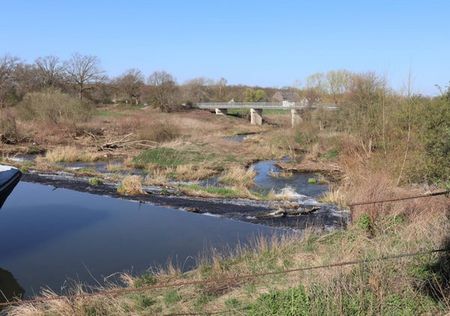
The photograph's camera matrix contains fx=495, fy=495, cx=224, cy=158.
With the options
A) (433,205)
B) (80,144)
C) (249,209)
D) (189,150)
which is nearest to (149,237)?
(249,209)

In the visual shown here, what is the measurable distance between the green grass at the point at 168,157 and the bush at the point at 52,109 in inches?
556

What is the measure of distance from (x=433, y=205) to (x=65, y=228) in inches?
420

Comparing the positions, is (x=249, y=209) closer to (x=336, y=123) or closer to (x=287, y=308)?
(x=287, y=308)

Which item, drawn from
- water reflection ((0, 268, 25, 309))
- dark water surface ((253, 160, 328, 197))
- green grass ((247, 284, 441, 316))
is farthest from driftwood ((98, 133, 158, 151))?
green grass ((247, 284, 441, 316))

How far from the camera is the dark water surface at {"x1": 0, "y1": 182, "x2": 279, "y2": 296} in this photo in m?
11.5

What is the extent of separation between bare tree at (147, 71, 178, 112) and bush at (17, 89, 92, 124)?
954 inches

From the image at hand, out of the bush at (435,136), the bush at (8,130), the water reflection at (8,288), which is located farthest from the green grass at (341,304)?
the bush at (8,130)

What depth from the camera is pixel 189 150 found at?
105 feet

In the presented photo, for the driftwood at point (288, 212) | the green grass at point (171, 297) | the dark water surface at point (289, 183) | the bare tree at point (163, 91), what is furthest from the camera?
the bare tree at point (163, 91)

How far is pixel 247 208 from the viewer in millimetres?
18156

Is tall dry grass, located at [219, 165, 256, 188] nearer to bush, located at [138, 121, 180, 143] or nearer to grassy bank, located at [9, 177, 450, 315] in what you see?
grassy bank, located at [9, 177, 450, 315]

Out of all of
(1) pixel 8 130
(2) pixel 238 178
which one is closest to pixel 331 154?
(2) pixel 238 178

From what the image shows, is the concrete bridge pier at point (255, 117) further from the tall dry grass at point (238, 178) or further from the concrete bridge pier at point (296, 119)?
the tall dry grass at point (238, 178)

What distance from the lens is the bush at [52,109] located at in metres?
42.3
